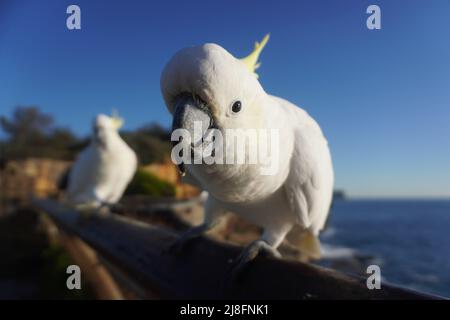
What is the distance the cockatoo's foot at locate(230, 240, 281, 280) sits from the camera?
938 mm

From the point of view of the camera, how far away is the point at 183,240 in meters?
1.25

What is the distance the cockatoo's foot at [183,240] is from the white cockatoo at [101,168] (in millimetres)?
1894

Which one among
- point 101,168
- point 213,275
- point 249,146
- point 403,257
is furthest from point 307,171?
point 403,257

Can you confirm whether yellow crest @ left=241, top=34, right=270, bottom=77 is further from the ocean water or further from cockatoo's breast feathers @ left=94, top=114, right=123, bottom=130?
the ocean water

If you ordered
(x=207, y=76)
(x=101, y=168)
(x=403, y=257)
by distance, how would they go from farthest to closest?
(x=403, y=257)
(x=101, y=168)
(x=207, y=76)

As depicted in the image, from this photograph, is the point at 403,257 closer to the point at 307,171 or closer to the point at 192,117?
the point at 307,171

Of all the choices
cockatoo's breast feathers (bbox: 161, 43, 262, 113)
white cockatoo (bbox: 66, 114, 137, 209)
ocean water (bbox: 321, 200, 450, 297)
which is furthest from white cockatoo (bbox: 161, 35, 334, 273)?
ocean water (bbox: 321, 200, 450, 297)

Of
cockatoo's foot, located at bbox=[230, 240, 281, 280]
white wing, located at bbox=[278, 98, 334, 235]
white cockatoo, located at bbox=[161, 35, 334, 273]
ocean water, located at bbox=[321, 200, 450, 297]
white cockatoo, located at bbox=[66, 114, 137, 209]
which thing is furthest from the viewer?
ocean water, located at bbox=[321, 200, 450, 297]

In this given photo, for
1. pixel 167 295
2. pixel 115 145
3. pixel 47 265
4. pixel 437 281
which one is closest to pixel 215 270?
pixel 167 295

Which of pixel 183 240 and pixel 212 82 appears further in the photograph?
pixel 183 240

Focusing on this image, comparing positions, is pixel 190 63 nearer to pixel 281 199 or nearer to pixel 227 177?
pixel 227 177

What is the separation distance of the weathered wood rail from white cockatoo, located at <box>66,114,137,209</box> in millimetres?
1587

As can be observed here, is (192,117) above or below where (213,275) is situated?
above

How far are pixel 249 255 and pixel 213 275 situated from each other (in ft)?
0.40
